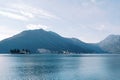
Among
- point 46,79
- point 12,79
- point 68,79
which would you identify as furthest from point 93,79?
point 12,79

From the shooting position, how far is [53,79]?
9044 cm

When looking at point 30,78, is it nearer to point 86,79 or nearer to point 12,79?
point 12,79

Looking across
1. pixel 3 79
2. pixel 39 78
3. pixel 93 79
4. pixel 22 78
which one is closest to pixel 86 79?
pixel 93 79

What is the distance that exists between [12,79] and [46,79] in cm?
1187

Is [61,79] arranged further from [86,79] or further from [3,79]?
[3,79]

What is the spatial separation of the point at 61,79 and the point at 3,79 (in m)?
20.2

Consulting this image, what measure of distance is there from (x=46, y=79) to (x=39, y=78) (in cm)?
366

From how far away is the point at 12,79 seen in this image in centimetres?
8944

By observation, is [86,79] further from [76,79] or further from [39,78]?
[39,78]

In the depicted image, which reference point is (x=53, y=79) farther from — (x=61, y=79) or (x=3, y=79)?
(x=3, y=79)

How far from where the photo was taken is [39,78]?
92750 millimetres

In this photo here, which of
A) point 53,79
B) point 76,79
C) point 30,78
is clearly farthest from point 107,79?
point 30,78

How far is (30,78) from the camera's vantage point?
3627 inches

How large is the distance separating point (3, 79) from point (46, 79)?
48.8ft
